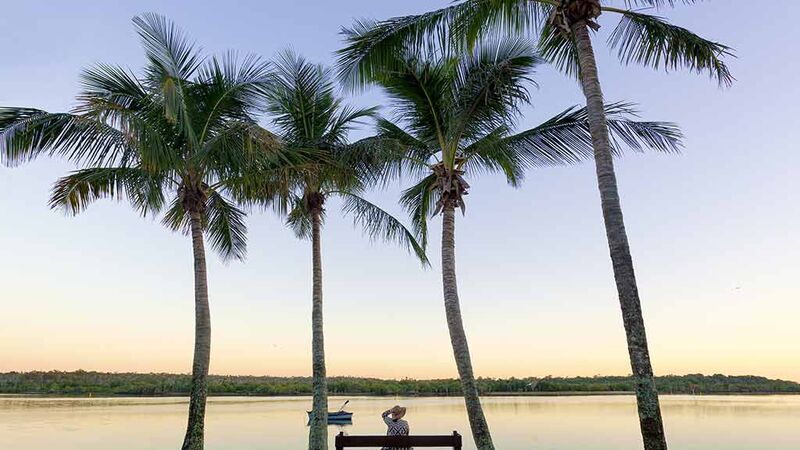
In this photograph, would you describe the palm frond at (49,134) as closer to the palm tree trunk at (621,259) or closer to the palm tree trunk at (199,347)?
the palm tree trunk at (199,347)

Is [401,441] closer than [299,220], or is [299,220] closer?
[401,441]

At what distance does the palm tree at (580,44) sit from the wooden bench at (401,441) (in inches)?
103

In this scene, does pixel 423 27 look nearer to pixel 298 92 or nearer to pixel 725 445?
pixel 298 92

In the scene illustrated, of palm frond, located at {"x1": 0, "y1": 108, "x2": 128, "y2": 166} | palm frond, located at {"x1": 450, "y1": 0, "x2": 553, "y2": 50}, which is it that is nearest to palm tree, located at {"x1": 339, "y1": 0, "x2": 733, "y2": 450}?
palm frond, located at {"x1": 450, "y1": 0, "x2": 553, "y2": 50}

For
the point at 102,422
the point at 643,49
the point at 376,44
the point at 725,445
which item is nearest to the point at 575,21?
the point at 643,49

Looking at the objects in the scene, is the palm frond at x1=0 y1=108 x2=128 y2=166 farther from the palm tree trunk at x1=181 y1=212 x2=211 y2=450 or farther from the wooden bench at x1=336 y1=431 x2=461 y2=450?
the wooden bench at x1=336 y1=431 x2=461 y2=450

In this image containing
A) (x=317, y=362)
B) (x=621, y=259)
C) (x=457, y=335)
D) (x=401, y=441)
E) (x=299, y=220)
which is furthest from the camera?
(x=299, y=220)

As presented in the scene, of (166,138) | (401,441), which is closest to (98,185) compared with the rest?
(166,138)

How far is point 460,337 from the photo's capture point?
11961 mm

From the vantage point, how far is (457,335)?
39.2 ft

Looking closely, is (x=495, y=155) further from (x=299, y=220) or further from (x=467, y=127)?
(x=299, y=220)

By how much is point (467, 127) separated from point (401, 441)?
689 cm

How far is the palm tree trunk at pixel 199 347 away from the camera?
11391 millimetres

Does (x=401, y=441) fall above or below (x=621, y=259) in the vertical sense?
below
